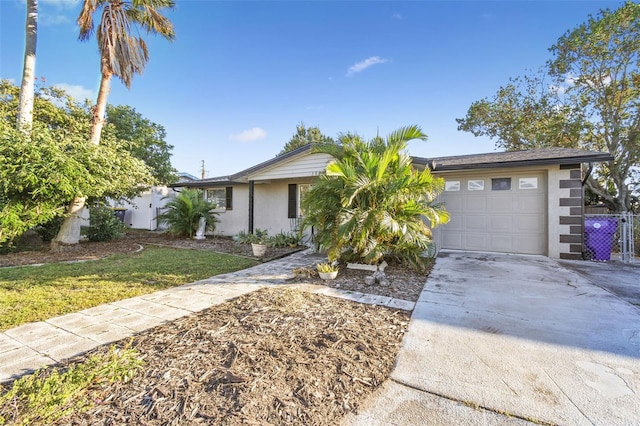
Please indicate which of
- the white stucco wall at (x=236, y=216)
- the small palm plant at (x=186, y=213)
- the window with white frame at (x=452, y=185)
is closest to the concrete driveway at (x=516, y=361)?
the window with white frame at (x=452, y=185)

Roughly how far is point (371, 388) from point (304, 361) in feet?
1.94

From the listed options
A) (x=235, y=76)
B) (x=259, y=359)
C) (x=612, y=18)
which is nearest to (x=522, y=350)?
(x=259, y=359)

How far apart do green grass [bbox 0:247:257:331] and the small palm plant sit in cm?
365

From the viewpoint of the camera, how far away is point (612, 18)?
1033cm

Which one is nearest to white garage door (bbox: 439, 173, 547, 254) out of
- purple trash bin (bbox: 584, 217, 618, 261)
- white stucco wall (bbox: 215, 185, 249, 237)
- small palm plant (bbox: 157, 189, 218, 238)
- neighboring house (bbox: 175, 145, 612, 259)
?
neighboring house (bbox: 175, 145, 612, 259)

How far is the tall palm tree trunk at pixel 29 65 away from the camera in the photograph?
7.86 m

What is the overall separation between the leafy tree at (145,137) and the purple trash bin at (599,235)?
18749mm

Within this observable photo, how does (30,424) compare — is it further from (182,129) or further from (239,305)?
(182,129)

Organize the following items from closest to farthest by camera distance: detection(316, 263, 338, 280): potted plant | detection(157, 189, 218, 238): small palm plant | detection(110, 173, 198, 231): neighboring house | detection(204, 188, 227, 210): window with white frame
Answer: detection(316, 263, 338, 280): potted plant < detection(157, 189, 218, 238): small palm plant < detection(204, 188, 227, 210): window with white frame < detection(110, 173, 198, 231): neighboring house

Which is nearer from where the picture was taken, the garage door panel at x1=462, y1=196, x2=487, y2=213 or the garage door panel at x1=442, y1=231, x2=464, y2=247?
the garage door panel at x1=462, y1=196, x2=487, y2=213

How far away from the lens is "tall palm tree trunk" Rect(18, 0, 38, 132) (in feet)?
25.8

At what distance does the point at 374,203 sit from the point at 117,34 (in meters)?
9.39

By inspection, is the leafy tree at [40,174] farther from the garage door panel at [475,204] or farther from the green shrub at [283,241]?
the garage door panel at [475,204]

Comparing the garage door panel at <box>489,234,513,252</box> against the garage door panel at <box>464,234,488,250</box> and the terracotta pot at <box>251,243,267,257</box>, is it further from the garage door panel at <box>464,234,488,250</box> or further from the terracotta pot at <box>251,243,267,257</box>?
the terracotta pot at <box>251,243,267,257</box>
